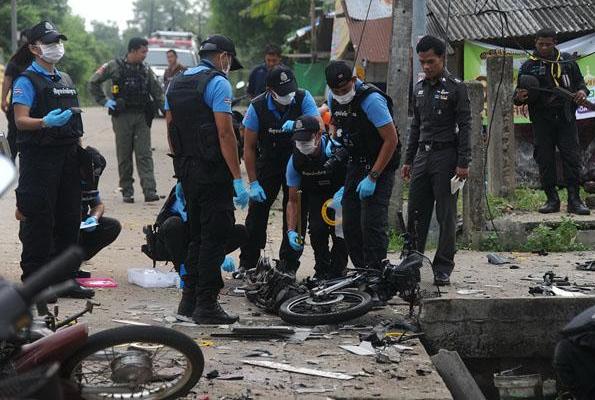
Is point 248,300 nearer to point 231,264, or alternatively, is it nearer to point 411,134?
point 231,264

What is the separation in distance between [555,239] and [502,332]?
3057 millimetres

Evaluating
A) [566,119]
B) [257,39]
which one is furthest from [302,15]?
[566,119]

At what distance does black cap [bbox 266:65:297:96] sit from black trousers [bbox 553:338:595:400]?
3.30 metres

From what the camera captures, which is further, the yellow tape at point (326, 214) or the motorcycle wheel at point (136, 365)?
the yellow tape at point (326, 214)

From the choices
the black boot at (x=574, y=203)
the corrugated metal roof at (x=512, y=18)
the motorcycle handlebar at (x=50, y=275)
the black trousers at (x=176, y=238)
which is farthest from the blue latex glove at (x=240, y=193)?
the corrugated metal roof at (x=512, y=18)

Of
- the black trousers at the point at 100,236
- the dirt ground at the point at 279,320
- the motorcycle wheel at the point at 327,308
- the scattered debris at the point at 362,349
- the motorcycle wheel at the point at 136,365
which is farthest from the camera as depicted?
the black trousers at the point at 100,236

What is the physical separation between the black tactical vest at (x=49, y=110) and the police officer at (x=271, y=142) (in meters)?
1.50

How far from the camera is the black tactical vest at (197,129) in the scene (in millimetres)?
6824

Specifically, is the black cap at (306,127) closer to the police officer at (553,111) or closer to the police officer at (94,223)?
the police officer at (94,223)

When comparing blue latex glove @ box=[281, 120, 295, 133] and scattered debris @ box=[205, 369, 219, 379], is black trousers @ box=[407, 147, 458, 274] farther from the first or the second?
scattered debris @ box=[205, 369, 219, 379]

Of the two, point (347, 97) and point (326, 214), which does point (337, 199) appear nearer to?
point (326, 214)

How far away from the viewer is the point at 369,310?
6965mm

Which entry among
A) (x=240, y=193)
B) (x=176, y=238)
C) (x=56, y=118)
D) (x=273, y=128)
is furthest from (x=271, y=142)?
(x=56, y=118)

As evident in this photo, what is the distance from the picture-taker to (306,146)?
8.02 meters
